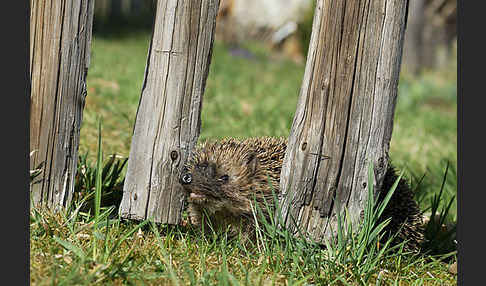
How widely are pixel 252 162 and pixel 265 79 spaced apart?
20.4ft

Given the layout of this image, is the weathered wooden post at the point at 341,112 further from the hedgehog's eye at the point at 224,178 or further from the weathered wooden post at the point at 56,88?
the weathered wooden post at the point at 56,88

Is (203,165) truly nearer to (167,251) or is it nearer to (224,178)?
(224,178)

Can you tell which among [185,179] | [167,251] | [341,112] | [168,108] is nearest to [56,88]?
[168,108]

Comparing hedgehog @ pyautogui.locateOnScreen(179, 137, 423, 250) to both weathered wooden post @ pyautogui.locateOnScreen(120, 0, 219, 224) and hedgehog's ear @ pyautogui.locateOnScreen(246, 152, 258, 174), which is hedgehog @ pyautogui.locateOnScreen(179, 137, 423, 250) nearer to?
hedgehog's ear @ pyautogui.locateOnScreen(246, 152, 258, 174)

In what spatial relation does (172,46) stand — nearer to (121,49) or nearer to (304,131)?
(304,131)

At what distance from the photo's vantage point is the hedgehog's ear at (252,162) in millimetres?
3721

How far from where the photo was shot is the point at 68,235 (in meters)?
3.11

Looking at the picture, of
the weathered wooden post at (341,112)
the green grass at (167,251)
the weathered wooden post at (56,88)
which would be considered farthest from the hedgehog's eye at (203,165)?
the weathered wooden post at (56,88)

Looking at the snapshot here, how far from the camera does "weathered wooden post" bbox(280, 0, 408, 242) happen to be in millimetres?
3197

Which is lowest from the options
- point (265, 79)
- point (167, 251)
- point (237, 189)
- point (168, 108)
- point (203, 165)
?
point (167, 251)

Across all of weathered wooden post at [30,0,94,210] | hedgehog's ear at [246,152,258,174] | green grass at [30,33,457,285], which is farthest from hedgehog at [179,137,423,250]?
weathered wooden post at [30,0,94,210]

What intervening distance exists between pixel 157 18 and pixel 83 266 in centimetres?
144

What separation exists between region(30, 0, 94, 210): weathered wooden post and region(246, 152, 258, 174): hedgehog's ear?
110 centimetres

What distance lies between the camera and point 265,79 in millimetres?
9820
